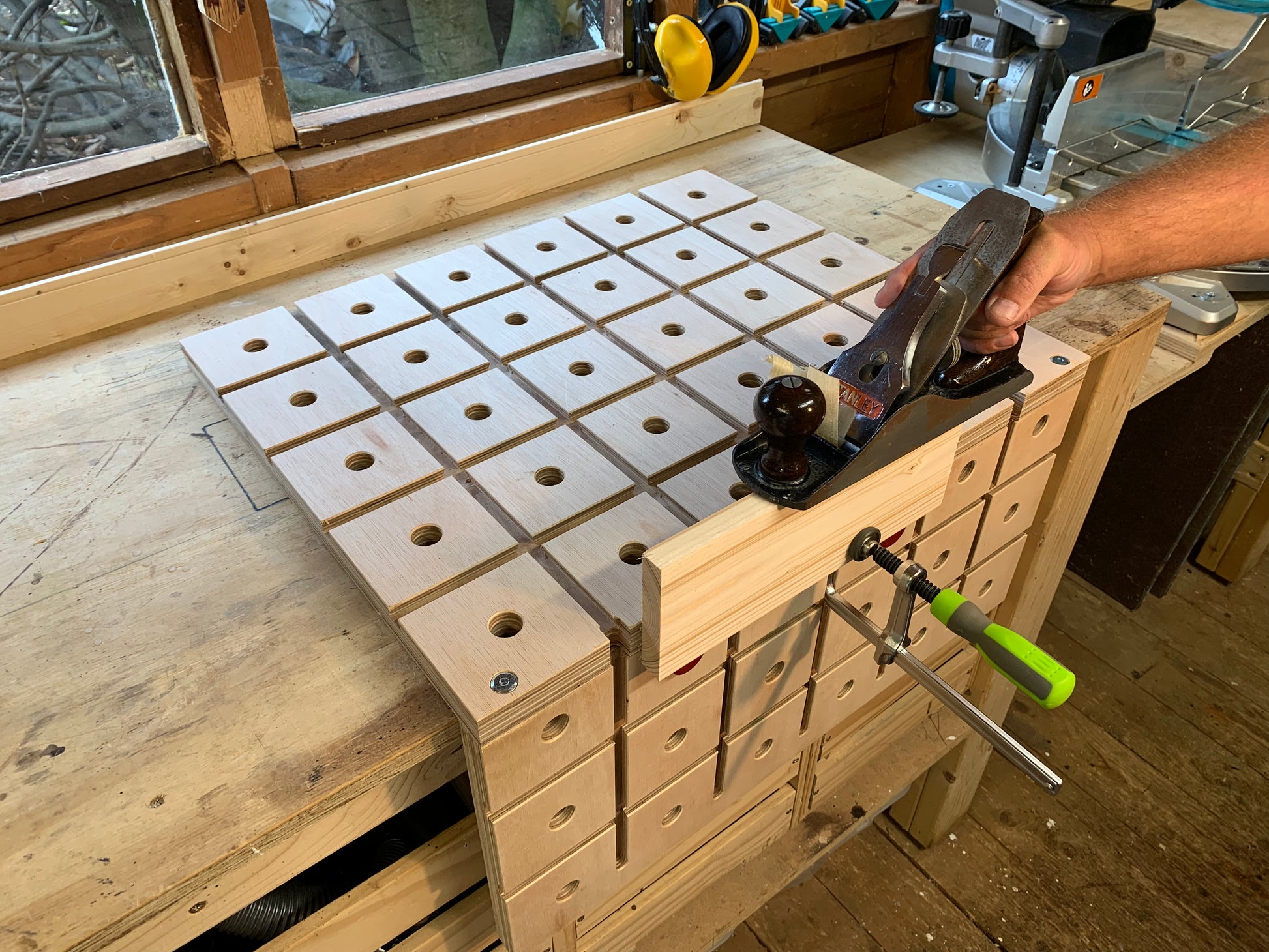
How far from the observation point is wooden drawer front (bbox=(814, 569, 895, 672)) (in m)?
1.02

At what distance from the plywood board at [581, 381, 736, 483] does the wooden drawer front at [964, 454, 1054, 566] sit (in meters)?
0.39

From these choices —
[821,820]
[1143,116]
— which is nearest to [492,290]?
[821,820]

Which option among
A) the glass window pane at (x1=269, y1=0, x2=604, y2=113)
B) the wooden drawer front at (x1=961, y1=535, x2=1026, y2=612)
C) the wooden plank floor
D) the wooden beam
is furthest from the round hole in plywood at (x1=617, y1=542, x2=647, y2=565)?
the wooden plank floor

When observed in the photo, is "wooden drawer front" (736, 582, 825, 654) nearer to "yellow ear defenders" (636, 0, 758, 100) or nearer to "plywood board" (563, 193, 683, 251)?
"plywood board" (563, 193, 683, 251)

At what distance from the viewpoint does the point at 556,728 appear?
2.56 feet

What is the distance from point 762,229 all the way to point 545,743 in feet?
2.80

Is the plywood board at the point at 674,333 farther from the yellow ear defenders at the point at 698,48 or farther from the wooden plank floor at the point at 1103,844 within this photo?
the wooden plank floor at the point at 1103,844

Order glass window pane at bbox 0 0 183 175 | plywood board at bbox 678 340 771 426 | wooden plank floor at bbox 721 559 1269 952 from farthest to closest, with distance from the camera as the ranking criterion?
wooden plank floor at bbox 721 559 1269 952 → glass window pane at bbox 0 0 183 175 → plywood board at bbox 678 340 771 426

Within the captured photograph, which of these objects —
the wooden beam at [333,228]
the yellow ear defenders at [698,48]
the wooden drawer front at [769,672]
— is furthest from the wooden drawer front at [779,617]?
the yellow ear defenders at [698,48]

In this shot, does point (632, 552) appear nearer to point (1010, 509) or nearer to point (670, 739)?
point (670, 739)

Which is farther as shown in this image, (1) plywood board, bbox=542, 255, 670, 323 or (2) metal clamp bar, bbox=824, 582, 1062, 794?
(1) plywood board, bbox=542, 255, 670, 323

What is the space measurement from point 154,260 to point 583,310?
0.58 meters

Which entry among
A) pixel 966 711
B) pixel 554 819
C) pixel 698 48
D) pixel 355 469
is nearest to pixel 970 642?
pixel 966 711

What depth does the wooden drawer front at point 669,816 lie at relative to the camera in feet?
3.19
